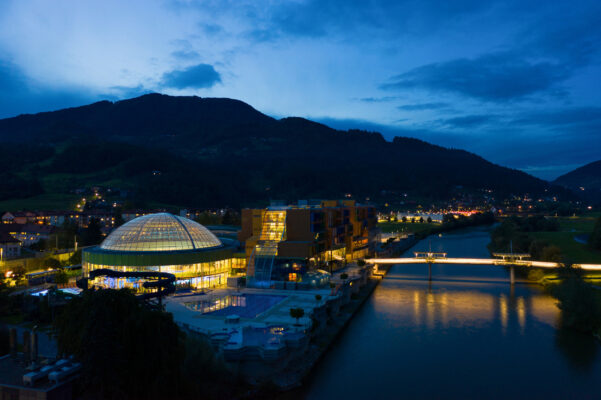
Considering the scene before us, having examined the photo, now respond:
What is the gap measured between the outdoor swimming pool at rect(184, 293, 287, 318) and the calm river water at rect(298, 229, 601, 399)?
6.48m

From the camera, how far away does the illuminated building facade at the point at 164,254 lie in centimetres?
4203

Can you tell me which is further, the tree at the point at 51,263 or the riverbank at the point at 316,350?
the tree at the point at 51,263

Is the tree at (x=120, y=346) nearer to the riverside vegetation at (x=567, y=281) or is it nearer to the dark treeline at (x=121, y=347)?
the dark treeline at (x=121, y=347)

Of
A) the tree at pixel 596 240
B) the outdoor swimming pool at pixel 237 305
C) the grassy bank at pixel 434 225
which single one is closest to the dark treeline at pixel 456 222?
the grassy bank at pixel 434 225

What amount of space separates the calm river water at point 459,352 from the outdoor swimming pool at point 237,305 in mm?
6481

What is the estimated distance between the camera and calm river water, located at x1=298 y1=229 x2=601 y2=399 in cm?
2564

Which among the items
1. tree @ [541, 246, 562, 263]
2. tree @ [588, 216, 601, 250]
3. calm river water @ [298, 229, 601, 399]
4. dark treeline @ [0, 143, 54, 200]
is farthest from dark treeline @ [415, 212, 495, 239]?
dark treeline @ [0, 143, 54, 200]

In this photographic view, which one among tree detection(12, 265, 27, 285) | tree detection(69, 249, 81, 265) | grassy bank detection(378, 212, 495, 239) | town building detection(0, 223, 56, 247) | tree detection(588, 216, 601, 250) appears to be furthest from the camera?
grassy bank detection(378, 212, 495, 239)

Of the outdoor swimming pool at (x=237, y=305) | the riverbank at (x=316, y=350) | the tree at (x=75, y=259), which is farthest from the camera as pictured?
the tree at (x=75, y=259)

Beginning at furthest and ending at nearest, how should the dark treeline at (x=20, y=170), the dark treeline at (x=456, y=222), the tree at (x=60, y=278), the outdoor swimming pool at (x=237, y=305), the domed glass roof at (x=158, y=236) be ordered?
1. the dark treeline at (x=20, y=170)
2. the dark treeline at (x=456, y=222)
3. the domed glass roof at (x=158, y=236)
4. the tree at (x=60, y=278)
5. the outdoor swimming pool at (x=237, y=305)

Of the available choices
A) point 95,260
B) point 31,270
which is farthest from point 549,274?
point 31,270

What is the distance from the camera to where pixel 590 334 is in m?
34.0

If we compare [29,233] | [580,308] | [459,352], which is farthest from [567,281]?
[29,233]

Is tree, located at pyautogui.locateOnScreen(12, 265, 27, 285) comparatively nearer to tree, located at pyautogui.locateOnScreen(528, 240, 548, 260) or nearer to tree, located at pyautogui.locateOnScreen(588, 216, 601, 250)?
tree, located at pyautogui.locateOnScreen(528, 240, 548, 260)
